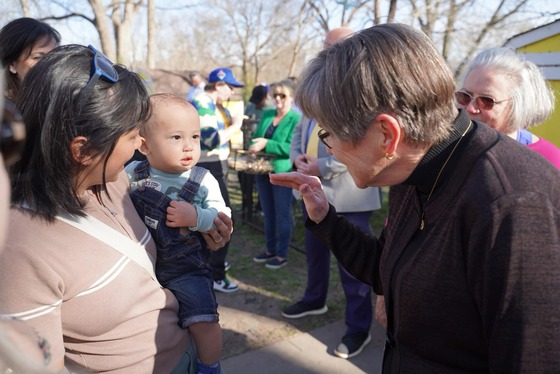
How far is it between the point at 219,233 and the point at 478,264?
1171 mm

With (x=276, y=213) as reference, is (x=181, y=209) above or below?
above

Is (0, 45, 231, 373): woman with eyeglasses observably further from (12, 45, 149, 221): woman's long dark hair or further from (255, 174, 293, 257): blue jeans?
(255, 174, 293, 257): blue jeans

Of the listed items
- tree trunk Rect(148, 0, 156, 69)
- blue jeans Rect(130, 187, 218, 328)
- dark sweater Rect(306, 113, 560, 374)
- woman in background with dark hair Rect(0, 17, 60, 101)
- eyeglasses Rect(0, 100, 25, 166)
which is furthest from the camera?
tree trunk Rect(148, 0, 156, 69)

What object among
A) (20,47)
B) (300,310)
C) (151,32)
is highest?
(151,32)

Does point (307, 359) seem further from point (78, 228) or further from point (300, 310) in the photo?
point (78, 228)

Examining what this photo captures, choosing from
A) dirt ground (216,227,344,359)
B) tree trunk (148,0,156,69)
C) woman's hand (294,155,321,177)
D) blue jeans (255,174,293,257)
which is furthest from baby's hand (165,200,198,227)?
tree trunk (148,0,156,69)

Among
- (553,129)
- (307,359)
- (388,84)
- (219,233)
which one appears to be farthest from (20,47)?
(553,129)

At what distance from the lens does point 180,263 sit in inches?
69.5

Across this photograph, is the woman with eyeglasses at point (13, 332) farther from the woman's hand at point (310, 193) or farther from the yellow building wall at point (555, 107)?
the yellow building wall at point (555, 107)

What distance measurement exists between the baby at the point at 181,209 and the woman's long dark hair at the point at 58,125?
54 cm

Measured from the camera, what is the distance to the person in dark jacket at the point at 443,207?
99 cm

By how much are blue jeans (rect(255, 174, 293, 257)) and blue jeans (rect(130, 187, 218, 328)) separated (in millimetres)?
2859

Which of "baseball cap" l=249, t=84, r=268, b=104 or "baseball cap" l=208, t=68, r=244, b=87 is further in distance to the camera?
"baseball cap" l=249, t=84, r=268, b=104

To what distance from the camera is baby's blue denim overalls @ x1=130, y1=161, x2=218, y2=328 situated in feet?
5.48
